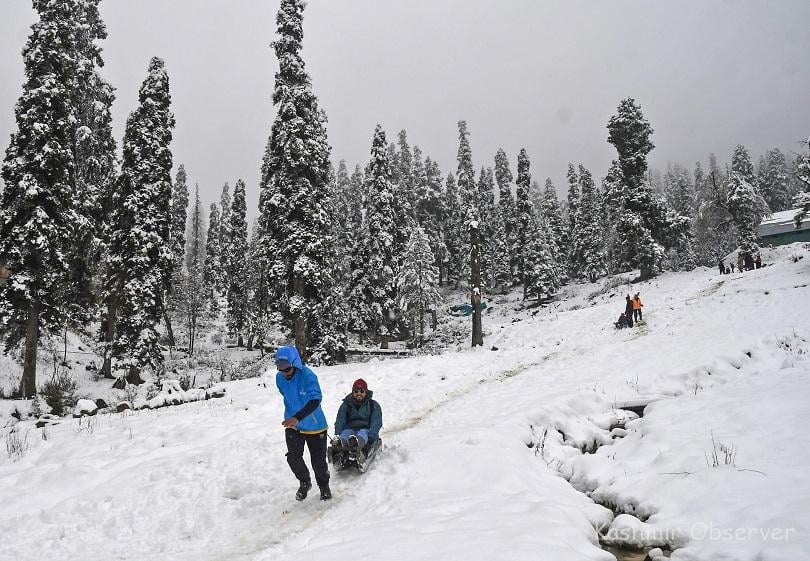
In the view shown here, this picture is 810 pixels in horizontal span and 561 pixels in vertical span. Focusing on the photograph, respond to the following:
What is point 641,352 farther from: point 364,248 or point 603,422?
point 364,248

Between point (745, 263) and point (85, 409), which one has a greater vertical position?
point (745, 263)

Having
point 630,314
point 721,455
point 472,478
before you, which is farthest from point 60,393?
point 630,314

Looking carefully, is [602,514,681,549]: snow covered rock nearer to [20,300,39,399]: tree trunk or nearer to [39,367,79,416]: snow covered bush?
[39,367,79,416]: snow covered bush

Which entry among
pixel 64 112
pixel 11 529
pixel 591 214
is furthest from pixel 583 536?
pixel 591 214

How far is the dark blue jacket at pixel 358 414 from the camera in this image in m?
7.39

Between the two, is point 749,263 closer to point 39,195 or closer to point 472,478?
point 472,478

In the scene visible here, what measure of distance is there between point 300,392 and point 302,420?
1.28 ft

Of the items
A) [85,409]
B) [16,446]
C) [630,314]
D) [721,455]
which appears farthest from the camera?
[630,314]

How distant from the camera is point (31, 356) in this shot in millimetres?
17453

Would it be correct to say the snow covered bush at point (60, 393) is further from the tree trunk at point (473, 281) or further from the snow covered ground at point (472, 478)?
the tree trunk at point (473, 281)

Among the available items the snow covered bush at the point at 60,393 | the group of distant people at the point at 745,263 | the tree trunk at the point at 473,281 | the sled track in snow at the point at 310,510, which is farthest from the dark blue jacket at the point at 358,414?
the group of distant people at the point at 745,263

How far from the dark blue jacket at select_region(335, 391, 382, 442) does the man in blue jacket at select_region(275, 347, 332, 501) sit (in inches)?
44.1

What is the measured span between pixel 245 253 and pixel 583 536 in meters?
46.5

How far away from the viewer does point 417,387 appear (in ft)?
45.6
